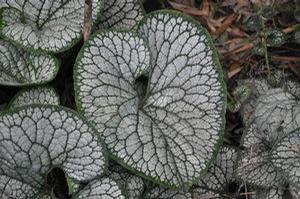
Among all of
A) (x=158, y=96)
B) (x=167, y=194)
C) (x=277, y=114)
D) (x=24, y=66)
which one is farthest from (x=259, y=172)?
(x=24, y=66)

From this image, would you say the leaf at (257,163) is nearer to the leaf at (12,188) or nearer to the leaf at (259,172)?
the leaf at (259,172)

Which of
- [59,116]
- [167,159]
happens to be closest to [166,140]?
[167,159]

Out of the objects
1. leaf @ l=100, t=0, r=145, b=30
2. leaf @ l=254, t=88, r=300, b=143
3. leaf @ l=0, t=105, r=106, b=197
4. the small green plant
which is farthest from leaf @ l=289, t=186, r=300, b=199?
leaf @ l=100, t=0, r=145, b=30

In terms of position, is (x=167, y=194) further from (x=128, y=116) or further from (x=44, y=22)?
(x=44, y=22)

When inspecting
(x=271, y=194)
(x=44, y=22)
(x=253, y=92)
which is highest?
(x=44, y=22)

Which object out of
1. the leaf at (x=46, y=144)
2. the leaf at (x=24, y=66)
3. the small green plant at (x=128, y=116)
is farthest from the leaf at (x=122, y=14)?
the leaf at (x=46, y=144)

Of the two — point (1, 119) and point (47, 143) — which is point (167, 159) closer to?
point (47, 143)
